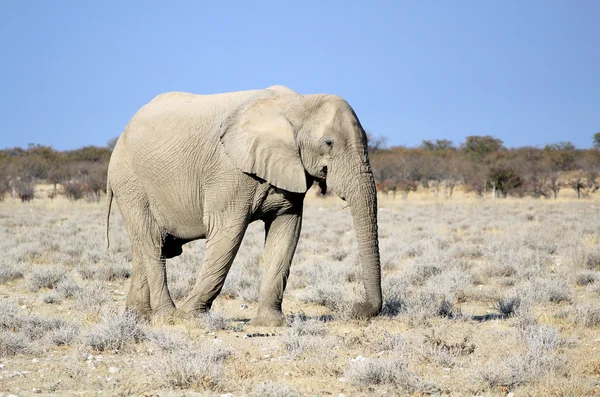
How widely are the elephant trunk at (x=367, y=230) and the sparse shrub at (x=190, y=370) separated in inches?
77.2

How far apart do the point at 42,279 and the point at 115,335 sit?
522 cm

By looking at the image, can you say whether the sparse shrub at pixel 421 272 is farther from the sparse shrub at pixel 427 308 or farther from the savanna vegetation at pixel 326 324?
the sparse shrub at pixel 427 308

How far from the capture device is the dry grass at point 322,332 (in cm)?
538

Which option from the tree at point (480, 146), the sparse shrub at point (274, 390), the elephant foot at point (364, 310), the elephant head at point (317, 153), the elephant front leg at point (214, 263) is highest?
the tree at point (480, 146)

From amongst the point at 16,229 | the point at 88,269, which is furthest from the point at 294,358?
the point at 16,229

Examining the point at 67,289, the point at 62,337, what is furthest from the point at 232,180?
the point at 67,289

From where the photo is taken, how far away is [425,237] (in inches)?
765

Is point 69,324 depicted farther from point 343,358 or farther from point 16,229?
point 16,229

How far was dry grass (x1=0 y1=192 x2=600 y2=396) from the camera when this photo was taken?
538 centimetres

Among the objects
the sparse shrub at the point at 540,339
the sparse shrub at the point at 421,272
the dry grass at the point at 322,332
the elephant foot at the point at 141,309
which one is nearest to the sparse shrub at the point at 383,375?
the dry grass at the point at 322,332

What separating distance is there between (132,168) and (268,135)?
1.92 metres

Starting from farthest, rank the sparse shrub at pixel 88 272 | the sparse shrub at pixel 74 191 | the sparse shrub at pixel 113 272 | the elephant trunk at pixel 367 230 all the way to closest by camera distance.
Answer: the sparse shrub at pixel 74 191
the sparse shrub at pixel 88 272
the sparse shrub at pixel 113 272
the elephant trunk at pixel 367 230

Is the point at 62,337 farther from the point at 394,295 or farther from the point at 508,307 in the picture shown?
the point at 508,307

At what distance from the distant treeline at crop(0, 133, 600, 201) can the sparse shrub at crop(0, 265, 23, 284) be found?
26.8 meters
